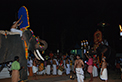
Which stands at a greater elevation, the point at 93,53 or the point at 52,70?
the point at 93,53

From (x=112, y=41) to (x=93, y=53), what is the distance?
11328 millimetres

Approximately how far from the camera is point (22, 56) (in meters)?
7.96

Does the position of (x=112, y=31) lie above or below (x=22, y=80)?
above

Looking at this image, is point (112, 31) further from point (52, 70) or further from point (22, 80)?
point (22, 80)

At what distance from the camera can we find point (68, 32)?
32.6 m

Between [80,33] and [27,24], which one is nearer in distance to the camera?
[27,24]

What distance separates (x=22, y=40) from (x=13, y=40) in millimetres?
527

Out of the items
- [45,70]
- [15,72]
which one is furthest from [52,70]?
[15,72]

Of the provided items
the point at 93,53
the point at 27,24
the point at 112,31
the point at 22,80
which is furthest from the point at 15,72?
the point at 112,31

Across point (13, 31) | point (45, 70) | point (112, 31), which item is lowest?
point (45, 70)

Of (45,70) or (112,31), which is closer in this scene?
(45,70)

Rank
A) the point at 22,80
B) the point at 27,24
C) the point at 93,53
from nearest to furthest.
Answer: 1. the point at 22,80
2. the point at 27,24
3. the point at 93,53

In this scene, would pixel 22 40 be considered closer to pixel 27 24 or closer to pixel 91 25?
pixel 27 24

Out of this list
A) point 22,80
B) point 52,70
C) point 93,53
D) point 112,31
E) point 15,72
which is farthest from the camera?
point 112,31
